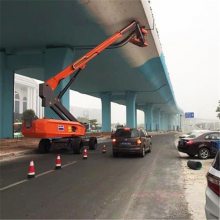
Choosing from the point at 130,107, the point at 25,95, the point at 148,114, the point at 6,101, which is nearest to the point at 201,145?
the point at 6,101

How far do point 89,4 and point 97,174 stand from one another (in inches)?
463

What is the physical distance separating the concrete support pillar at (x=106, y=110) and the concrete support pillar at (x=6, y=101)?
37882mm

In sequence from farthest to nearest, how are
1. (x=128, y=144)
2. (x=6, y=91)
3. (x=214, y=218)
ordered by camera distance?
1. (x=6, y=91)
2. (x=128, y=144)
3. (x=214, y=218)

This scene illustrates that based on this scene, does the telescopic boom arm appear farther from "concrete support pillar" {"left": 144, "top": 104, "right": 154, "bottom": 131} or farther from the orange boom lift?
"concrete support pillar" {"left": 144, "top": 104, "right": 154, "bottom": 131}

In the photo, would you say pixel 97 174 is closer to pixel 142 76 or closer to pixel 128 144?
pixel 128 144

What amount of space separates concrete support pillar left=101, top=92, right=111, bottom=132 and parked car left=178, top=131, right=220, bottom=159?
2058 inches

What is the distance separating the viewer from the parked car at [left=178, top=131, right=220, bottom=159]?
66.8ft

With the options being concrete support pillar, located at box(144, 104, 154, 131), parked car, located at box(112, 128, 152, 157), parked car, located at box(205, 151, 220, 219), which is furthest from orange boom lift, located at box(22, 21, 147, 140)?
concrete support pillar, located at box(144, 104, 154, 131)

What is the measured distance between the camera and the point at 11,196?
9.69 metres

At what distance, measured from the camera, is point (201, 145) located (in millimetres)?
20422

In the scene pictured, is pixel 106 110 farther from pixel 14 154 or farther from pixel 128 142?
pixel 128 142

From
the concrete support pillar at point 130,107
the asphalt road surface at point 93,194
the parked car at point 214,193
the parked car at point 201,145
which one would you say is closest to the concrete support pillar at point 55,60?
the parked car at point 201,145

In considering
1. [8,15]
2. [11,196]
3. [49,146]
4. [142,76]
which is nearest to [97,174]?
[11,196]

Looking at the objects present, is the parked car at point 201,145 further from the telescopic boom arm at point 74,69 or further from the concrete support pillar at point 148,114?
the concrete support pillar at point 148,114
